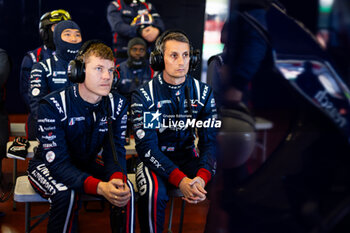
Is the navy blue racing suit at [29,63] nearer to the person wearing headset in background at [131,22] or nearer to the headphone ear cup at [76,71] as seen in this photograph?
the person wearing headset in background at [131,22]

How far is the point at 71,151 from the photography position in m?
1.93

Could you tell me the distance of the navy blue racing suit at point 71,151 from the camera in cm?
174

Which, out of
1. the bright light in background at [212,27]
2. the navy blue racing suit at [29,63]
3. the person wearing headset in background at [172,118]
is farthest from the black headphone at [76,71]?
the navy blue racing suit at [29,63]

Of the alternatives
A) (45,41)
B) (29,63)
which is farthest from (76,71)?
(29,63)

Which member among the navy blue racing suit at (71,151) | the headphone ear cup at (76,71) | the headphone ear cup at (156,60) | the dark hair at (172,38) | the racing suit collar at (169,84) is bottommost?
the navy blue racing suit at (71,151)

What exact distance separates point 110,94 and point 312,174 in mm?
1557

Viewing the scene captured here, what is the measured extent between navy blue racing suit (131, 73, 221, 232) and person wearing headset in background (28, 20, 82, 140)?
106cm

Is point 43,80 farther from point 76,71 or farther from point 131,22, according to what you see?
point 131,22

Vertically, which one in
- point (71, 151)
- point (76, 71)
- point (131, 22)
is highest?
point (131, 22)

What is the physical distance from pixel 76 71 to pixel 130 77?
1.94m

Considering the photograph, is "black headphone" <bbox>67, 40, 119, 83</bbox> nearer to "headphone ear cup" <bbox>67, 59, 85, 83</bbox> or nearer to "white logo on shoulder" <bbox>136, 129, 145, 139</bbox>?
"headphone ear cup" <bbox>67, 59, 85, 83</bbox>

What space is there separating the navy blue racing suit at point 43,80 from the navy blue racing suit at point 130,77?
911 mm

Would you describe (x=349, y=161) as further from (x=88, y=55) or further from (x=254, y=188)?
(x=88, y=55)

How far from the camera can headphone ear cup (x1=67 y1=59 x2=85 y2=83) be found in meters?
1.81
